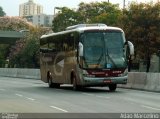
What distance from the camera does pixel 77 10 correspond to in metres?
98.3

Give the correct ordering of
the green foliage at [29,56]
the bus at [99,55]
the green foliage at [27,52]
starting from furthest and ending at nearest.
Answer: the green foliage at [27,52], the green foliage at [29,56], the bus at [99,55]

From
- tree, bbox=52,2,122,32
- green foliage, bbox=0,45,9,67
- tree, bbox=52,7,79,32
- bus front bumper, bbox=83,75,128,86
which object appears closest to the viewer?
bus front bumper, bbox=83,75,128,86

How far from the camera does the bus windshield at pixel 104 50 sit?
28938mm

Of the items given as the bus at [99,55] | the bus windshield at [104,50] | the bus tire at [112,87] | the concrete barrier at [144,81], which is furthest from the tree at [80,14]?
the bus windshield at [104,50]

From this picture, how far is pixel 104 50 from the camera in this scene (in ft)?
95.3

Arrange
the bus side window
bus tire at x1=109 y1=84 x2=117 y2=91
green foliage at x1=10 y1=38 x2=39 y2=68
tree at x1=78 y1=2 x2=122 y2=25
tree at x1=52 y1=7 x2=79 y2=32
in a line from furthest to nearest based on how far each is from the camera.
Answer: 1. tree at x1=52 y1=7 x2=79 y2=32
2. tree at x1=78 y1=2 x2=122 y2=25
3. green foliage at x1=10 y1=38 x2=39 y2=68
4. the bus side window
5. bus tire at x1=109 y1=84 x2=117 y2=91

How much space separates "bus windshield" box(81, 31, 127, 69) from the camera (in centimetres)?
2894

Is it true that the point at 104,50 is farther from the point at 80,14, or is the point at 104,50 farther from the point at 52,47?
the point at 80,14

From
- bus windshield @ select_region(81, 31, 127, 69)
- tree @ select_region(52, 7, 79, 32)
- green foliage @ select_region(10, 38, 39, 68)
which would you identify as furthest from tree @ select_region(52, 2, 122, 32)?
bus windshield @ select_region(81, 31, 127, 69)

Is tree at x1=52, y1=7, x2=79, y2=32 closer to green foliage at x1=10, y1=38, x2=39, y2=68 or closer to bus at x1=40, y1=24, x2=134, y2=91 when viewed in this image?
green foliage at x1=10, y1=38, x2=39, y2=68

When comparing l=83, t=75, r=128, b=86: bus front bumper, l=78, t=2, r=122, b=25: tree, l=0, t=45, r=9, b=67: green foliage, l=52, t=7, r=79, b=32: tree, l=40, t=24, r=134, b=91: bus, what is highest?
l=78, t=2, r=122, b=25: tree

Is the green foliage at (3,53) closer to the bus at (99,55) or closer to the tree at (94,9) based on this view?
the tree at (94,9)

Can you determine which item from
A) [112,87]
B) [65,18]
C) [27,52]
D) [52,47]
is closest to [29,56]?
[27,52]

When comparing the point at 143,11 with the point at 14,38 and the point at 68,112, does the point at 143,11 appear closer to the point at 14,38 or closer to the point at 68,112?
the point at 14,38
